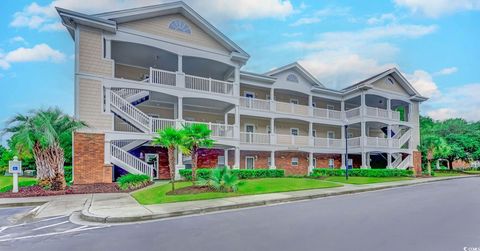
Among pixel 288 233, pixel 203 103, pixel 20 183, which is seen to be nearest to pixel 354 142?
pixel 203 103

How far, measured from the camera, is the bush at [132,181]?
56.1ft

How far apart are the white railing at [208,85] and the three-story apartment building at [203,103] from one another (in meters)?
0.08

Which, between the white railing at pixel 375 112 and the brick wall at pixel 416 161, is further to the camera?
the brick wall at pixel 416 161

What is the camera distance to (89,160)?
18.5m

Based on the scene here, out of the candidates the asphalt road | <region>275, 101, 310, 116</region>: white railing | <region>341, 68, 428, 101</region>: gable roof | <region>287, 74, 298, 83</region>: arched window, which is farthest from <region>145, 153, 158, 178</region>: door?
<region>341, 68, 428, 101</region>: gable roof

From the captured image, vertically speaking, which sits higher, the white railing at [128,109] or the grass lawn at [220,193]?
the white railing at [128,109]

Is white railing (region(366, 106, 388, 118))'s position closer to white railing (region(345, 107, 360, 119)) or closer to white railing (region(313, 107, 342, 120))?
white railing (region(345, 107, 360, 119))

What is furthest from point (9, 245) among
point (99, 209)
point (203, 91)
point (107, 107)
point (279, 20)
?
point (279, 20)

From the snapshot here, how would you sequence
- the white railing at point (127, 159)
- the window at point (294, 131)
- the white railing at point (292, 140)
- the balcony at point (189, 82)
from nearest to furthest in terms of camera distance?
the white railing at point (127, 159) < the balcony at point (189, 82) < the white railing at point (292, 140) < the window at point (294, 131)

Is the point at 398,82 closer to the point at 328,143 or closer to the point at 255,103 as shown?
the point at 328,143

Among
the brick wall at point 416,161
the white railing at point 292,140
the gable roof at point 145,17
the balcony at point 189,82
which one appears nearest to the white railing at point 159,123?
the balcony at point 189,82

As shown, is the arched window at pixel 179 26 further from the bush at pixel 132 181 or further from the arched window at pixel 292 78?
the arched window at pixel 292 78

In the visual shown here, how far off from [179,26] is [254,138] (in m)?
10.8

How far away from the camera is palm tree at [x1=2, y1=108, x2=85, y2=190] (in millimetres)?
16109
